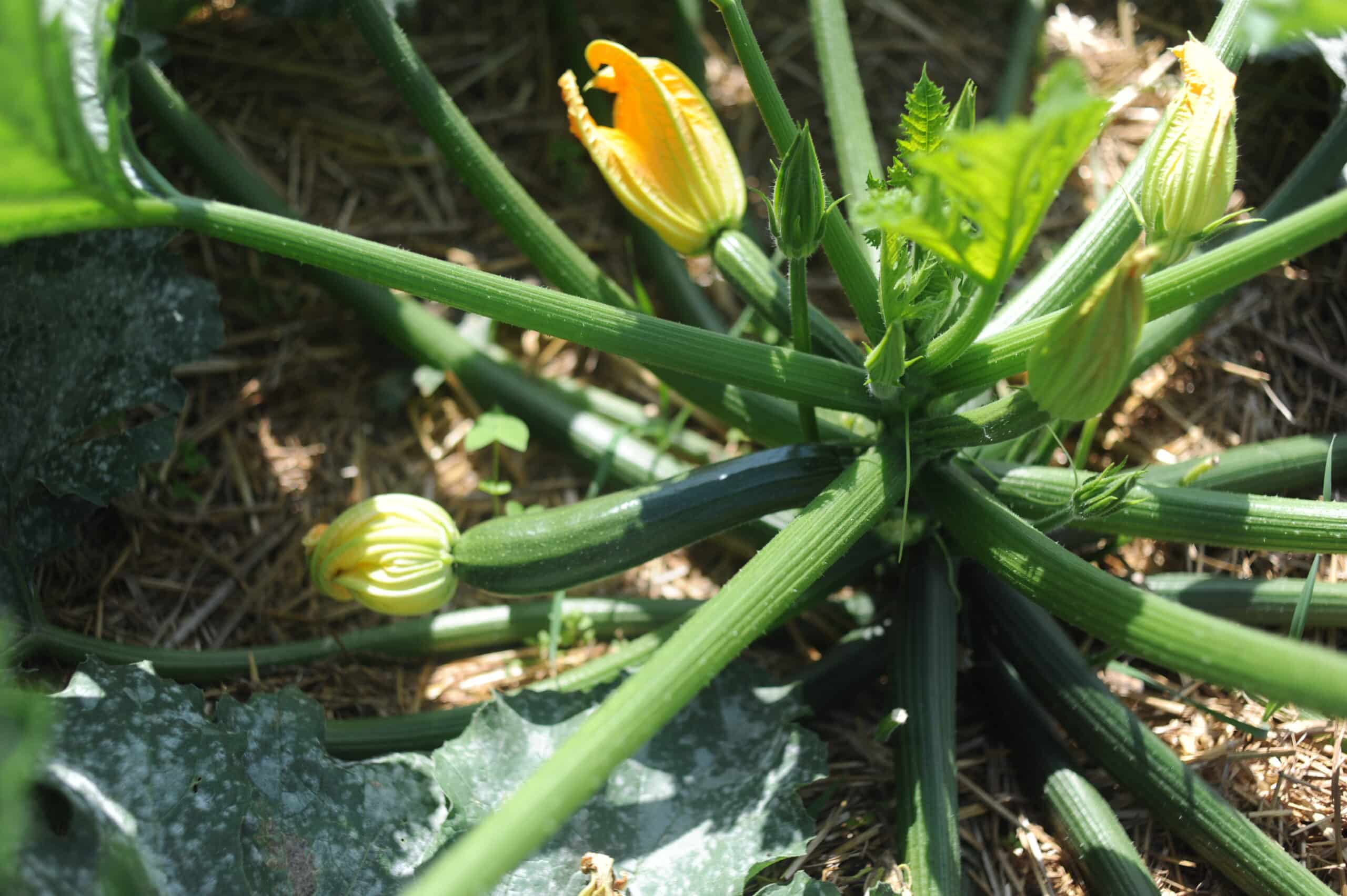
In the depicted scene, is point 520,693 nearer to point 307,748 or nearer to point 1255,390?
point 307,748

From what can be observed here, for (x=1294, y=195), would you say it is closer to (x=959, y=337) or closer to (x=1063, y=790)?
(x=959, y=337)

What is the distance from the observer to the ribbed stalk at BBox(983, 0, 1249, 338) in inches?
63.2

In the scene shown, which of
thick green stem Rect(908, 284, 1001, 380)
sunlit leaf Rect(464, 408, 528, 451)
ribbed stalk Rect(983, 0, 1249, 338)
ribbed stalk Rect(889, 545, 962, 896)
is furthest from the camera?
sunlit leaf Rect(464, 408, 528, 451)

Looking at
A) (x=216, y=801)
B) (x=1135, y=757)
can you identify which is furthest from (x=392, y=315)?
(x=1135, y=757)

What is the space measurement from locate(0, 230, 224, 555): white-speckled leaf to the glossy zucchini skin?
66cm

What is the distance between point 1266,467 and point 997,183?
1.10m

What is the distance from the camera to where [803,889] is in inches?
55.9

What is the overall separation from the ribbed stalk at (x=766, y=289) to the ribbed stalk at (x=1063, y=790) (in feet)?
1.96

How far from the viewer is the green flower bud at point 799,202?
1315 mm

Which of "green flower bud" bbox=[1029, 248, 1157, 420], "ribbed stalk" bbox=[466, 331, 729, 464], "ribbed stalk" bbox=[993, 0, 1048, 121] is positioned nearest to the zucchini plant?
"green flower bud" bbox=[1029, 248, 1157, 420]

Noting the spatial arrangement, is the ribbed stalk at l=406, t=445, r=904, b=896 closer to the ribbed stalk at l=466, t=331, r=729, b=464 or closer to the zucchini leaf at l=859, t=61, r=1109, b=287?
the zucchini leaf at l=859, t=61, r=1109, b=287

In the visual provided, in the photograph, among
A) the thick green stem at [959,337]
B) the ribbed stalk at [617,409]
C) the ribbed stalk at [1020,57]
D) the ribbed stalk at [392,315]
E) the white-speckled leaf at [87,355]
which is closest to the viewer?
the thick green stem at [959,337]

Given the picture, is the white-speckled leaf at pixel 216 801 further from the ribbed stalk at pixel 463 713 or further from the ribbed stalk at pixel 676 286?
the ribbed stalk at pixel 676 286

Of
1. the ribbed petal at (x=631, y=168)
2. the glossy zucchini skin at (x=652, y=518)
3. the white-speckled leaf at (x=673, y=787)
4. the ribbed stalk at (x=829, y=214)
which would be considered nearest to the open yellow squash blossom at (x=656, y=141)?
the ribbed petal at (x=631, y=168)
